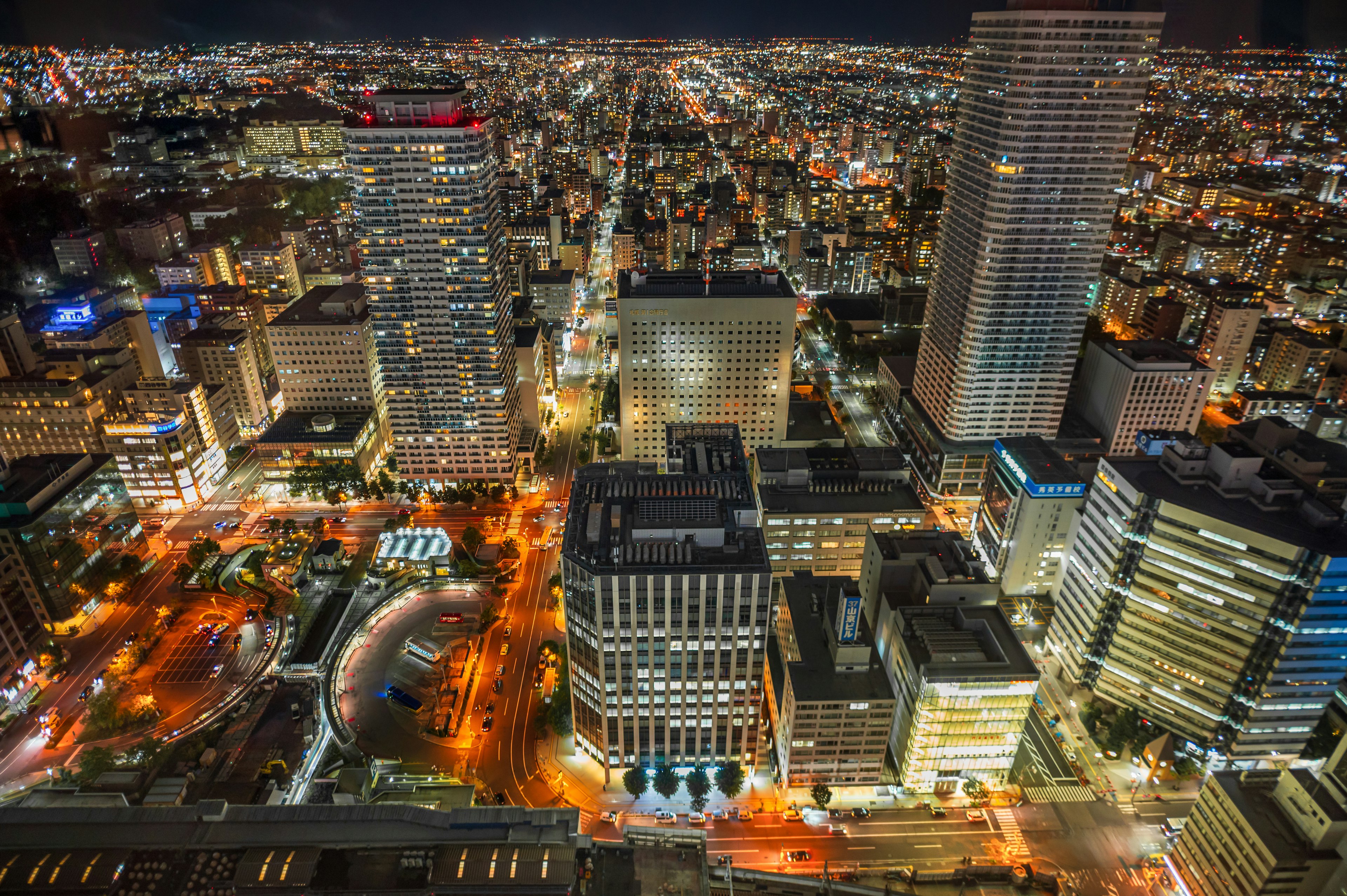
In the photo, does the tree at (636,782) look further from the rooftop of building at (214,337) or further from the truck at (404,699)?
the rooftop of building at (214,337)

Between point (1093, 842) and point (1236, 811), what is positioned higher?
point (1236, 811)

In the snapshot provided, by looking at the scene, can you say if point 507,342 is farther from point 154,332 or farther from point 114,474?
point 154,332

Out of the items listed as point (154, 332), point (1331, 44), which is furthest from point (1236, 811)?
point (154, 332)

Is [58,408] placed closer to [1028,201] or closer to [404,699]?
[404,699]

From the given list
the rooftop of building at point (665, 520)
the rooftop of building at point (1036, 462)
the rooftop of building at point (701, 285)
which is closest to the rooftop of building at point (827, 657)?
the rooftop of building at point (665, 520)

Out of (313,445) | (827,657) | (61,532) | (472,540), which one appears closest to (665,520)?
(827,657)

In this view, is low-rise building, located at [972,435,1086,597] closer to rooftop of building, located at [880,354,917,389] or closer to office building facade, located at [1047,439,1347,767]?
office building facade, located at [1047,439,1347,767]

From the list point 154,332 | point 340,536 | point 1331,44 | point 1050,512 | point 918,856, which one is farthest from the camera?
point 154,332
